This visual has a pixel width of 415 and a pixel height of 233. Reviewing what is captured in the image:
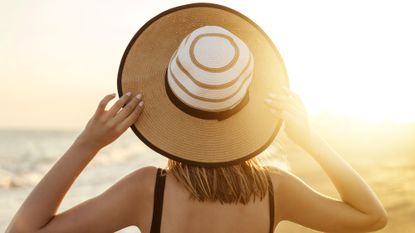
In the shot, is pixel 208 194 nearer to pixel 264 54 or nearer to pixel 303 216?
pixel 303 216

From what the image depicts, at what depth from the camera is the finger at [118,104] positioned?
78.6 inches

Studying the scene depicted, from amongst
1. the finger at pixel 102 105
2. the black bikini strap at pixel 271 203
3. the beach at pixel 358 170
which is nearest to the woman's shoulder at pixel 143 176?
the finger at pixel 102 105

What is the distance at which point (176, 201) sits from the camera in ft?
7.07

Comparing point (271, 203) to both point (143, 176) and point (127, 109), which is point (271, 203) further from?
point (127, 109)

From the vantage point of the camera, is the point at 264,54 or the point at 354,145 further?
the point at 354,145

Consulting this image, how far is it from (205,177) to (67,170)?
0.54 meters

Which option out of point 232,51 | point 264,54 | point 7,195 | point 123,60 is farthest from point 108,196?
point 7,195

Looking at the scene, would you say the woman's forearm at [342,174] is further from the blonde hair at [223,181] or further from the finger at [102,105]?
the finger at [102,105]

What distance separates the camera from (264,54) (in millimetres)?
2416

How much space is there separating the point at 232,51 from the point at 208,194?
574 mm

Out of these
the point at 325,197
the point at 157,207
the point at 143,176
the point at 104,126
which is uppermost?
the point at 104,126

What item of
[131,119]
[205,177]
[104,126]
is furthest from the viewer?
[205,177]

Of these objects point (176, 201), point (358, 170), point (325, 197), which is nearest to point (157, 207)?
point (176, 201)

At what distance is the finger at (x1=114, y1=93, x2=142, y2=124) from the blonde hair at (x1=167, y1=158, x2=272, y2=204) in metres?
0.29
